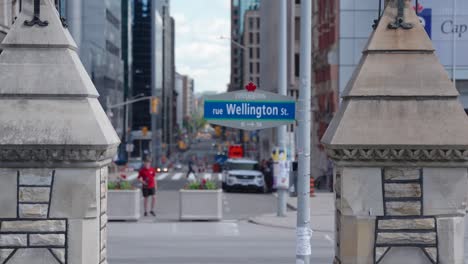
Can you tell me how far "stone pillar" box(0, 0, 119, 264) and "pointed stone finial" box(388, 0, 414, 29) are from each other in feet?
11.2

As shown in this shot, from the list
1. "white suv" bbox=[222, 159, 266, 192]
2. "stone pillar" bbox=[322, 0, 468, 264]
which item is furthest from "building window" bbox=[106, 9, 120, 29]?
"stone pillar" bbox=[322, 0, 468, 264]

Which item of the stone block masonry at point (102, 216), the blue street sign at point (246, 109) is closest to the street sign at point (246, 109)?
the blue street sign at point (246, 109)

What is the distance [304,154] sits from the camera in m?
9.59

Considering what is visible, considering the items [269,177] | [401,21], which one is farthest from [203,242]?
[269,177]

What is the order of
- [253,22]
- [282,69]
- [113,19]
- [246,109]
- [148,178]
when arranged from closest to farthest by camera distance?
[246,109] → [282,69] → [148,178] → [113,19] → [253,22]

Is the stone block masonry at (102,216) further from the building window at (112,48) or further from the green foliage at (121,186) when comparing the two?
the building window at (112,48)

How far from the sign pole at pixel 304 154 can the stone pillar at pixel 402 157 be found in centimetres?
52

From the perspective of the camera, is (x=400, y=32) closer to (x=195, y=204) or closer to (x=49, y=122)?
(x=49, y=122)

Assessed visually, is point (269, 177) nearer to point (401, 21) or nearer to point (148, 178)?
point (148, 178)

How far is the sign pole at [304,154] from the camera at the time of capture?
9523 mm

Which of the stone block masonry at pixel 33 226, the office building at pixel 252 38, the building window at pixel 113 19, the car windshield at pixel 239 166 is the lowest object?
the car windshield at pixel 239 166

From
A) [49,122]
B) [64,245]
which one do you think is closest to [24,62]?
[49,122]

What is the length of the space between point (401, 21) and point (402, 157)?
5.00 feet

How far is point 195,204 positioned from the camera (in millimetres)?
23281
